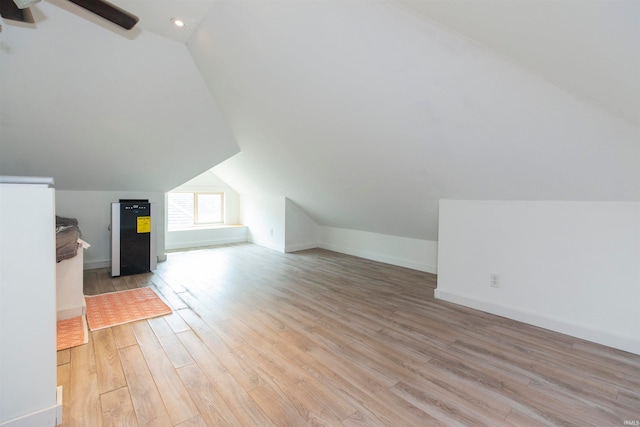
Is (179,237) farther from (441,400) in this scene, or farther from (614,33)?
(614,33)

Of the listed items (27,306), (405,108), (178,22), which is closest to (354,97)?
(405,108)

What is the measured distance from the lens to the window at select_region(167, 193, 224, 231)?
241 inches

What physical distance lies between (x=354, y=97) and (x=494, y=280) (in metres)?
2.21

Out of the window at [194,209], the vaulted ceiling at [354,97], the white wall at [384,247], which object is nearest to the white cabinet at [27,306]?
the vaulted ceiling at [354,97]

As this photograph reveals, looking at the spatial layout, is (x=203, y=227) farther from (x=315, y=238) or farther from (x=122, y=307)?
(x=122, y=307)

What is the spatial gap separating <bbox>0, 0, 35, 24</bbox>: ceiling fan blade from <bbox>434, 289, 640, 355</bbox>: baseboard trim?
393cm

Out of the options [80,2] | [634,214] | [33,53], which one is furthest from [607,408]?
[33,53]

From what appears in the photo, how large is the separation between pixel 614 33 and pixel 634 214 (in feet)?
5.85

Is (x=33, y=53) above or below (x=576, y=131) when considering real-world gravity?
above

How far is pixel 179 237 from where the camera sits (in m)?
5.84

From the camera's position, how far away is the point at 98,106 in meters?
3.10

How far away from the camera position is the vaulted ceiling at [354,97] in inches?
56.3

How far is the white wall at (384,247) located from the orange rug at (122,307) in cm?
330

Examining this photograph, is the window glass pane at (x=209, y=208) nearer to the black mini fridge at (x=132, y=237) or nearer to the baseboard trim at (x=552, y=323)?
the black mini fridge at (x=132, y=237)
